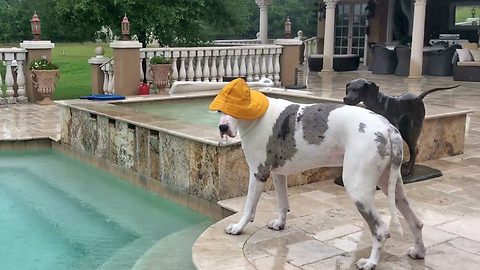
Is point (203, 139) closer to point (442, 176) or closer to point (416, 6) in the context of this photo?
point (442, 176)

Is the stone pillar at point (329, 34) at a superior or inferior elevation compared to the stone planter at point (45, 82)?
superior

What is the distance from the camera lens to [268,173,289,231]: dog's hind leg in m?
4.04

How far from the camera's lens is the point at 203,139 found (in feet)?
16.6

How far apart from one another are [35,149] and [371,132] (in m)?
5.61

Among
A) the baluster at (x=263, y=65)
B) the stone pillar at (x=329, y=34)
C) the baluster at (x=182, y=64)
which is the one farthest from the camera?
the stone pillar at (x=329, y=34)

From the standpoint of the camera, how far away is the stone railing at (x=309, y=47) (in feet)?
67.7

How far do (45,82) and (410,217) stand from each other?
902 centimetres

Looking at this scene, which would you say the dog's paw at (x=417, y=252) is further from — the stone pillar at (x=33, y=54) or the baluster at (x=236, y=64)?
the stone pillar at (x=33, y=54)

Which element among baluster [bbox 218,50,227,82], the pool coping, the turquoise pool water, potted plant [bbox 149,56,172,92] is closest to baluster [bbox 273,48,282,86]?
baluster [bbox 218,50,227,82]

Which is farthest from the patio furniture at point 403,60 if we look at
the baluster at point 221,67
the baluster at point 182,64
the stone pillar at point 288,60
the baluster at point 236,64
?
the baluster at point 182,64

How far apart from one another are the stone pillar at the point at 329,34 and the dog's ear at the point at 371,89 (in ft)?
44.1

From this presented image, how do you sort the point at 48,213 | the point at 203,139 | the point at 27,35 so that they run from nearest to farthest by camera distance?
the point at 203,139 → the point at 48,213 → the point at 27,35

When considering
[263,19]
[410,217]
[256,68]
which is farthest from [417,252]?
[263,19]

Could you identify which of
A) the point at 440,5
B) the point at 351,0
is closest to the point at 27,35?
the point at 351,0
